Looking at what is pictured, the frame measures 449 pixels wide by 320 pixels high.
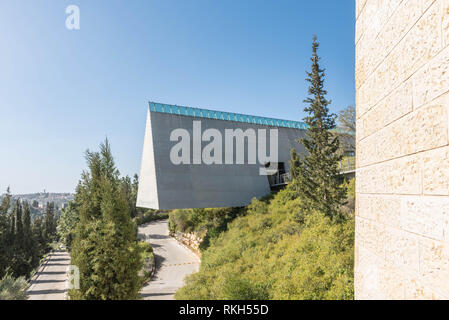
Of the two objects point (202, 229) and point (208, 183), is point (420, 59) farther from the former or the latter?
point (202, 229)

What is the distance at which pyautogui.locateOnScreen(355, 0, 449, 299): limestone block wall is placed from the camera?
1.15m

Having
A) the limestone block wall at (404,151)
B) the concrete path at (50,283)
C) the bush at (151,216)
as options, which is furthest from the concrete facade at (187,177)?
the bush at (151,216)

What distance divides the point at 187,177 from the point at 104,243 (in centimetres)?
1064

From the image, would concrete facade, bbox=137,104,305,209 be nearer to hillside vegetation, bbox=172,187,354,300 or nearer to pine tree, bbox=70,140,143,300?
hillside vegetation, bbox=172,187,354,300

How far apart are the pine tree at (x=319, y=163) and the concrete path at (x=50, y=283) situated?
569 inches

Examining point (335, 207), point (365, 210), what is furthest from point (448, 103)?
point (335, 207)

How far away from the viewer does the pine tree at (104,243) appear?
5.95 m

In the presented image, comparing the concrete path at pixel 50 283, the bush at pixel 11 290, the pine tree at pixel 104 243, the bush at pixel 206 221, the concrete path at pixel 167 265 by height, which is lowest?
the concrete path at pixel 50 283

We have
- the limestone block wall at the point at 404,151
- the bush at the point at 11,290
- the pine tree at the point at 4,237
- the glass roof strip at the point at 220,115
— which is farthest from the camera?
the pine tree at the point at 4,237

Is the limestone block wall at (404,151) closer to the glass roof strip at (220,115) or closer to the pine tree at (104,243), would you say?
the pine tree at (104,243)

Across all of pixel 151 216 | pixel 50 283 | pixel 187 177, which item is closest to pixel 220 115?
pixel 187 177

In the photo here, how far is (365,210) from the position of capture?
198cm

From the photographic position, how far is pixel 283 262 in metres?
9.18
